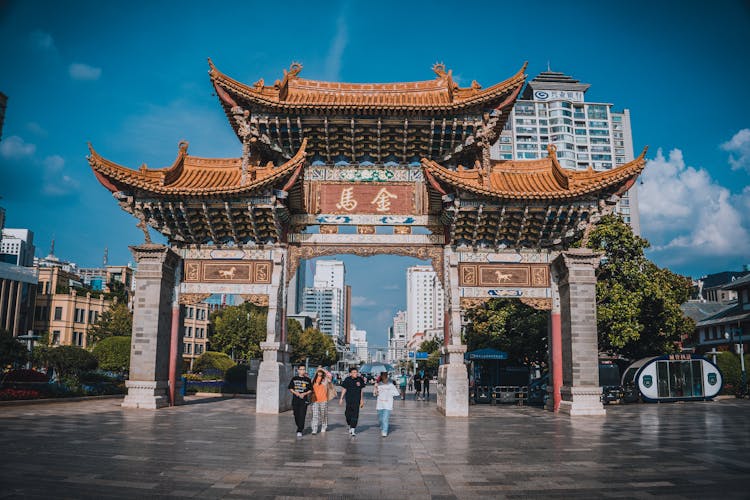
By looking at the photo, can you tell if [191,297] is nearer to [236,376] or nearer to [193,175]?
[193,175]

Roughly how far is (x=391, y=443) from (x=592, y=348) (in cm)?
994

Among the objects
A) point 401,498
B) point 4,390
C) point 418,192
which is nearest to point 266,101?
point 418,192

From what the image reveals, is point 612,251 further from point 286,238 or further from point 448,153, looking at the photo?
point 286,238

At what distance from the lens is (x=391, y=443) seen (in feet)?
38.8

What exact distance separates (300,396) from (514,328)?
73.0ft

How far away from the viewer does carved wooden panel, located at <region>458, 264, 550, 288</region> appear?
65.6 ft

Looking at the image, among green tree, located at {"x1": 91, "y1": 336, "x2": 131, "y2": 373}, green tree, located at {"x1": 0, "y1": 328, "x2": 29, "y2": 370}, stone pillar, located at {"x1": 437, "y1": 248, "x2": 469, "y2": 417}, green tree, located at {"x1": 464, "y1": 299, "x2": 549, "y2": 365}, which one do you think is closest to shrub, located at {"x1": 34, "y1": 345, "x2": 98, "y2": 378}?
green tree, located at {"x1": 0, "y1": 328, "x2": 29, "y2": 370}

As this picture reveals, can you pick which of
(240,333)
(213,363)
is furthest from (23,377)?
(240,333)

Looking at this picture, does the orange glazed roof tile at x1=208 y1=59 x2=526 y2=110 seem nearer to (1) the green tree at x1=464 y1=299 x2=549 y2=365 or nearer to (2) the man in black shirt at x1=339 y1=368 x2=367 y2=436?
(2) the man in black shirt at x1=339 y1=368 x2=367 y2=436

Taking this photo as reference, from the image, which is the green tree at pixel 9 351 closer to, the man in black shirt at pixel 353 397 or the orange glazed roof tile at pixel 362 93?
the orange glazed roof tile at pixel 362 93

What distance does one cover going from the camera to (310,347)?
3120 inches

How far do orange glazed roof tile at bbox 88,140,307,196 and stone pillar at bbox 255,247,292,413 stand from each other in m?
2.88

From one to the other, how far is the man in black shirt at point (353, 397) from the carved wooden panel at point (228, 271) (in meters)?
7.56

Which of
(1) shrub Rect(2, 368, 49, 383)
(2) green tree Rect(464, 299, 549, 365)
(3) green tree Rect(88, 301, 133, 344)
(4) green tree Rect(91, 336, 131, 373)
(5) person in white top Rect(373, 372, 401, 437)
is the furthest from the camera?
(3) green tree Rect(88, 301, 133, 344)
